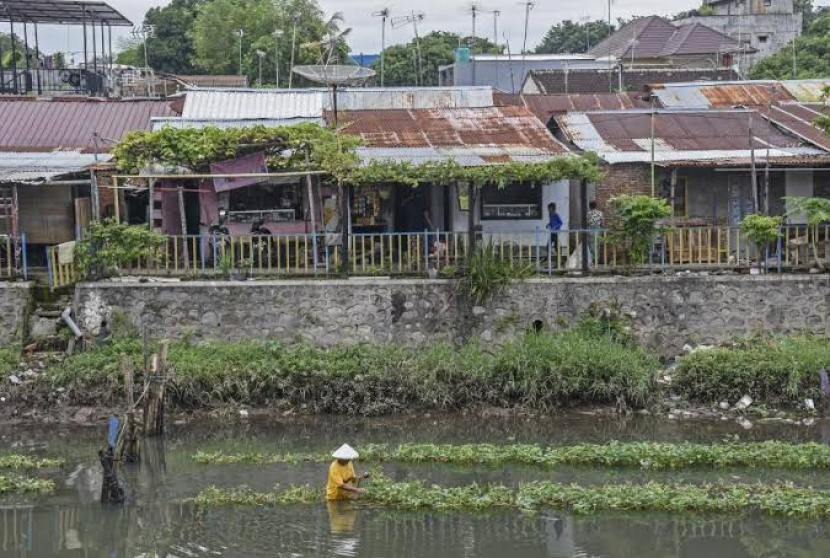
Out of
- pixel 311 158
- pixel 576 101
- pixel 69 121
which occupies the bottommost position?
pixel 311 158

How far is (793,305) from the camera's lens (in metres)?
22.1

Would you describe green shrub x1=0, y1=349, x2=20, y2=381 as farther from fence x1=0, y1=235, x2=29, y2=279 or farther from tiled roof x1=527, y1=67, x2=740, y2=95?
tiled roof x1=527, y1=67, x2=740, y2=95

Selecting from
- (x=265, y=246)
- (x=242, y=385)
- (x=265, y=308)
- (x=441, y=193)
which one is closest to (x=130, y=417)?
(x=242, y=385)

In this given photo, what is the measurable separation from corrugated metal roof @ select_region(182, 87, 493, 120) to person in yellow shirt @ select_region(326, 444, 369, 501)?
12707mm

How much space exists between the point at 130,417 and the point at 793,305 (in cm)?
1240

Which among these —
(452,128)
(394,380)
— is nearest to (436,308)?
(394,380)

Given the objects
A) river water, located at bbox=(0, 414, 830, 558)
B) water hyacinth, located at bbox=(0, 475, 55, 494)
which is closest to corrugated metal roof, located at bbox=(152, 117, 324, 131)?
river water, located at bbox=(0, 414, 830, 558)

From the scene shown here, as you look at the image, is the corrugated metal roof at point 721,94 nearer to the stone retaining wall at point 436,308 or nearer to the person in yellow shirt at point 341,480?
the stone retaining wall at point 436,308

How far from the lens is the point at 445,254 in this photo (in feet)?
73.3

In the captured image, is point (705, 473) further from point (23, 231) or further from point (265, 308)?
point (23, 231)

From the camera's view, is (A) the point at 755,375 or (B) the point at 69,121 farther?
(B) the point at 69,121

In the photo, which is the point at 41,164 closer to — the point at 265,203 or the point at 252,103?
the point at 265,203

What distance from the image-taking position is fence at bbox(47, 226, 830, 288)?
2209 centimetres

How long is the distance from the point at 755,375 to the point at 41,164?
14130 millimetres
